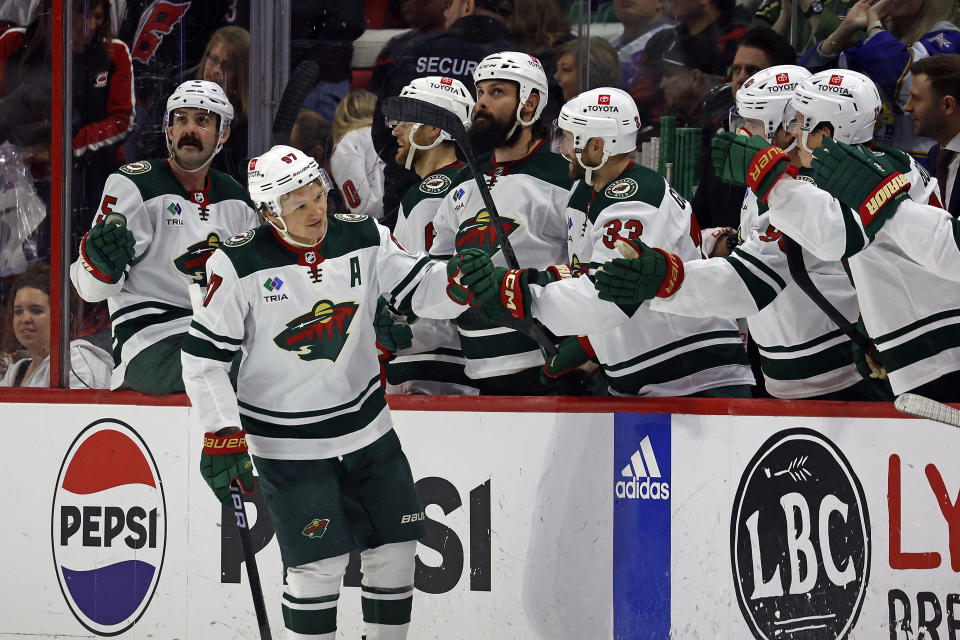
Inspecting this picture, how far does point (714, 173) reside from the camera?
13.7 feet

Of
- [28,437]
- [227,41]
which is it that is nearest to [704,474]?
[28,437]

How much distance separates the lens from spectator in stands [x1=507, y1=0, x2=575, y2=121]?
4.39 m

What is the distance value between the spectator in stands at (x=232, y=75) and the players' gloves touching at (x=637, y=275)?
1.84 metres

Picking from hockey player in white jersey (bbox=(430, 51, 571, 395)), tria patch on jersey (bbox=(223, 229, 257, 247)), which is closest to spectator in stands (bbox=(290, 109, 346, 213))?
hockey player in white jersey (bbox=(430, 51, 571, 395))

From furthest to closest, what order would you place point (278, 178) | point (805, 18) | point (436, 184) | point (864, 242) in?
point (805, 18) < point (436, 184) < point (278, 178) < point (864, 242)

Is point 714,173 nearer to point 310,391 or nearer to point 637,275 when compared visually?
point 637,275

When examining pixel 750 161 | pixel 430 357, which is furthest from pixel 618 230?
pixel 430 357

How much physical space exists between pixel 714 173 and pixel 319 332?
1570 millimetres

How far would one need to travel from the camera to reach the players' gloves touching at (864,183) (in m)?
2.80

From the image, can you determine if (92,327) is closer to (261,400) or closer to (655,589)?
(261,400)

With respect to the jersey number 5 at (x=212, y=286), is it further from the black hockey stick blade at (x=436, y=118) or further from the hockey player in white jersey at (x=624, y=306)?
the black hockey stick blade at (x=436, y=118)

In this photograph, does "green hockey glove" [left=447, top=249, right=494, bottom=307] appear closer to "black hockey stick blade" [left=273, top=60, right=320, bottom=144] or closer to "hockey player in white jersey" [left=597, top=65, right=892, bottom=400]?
"hockey player in white jersey" [left=597, top=65, right=892, bottom=400]

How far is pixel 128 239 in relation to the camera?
12.8 ft

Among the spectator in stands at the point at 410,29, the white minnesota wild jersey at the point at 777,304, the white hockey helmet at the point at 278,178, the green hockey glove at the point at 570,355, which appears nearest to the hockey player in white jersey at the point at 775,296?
the white minnesota wild jersey at the point at 777,304
